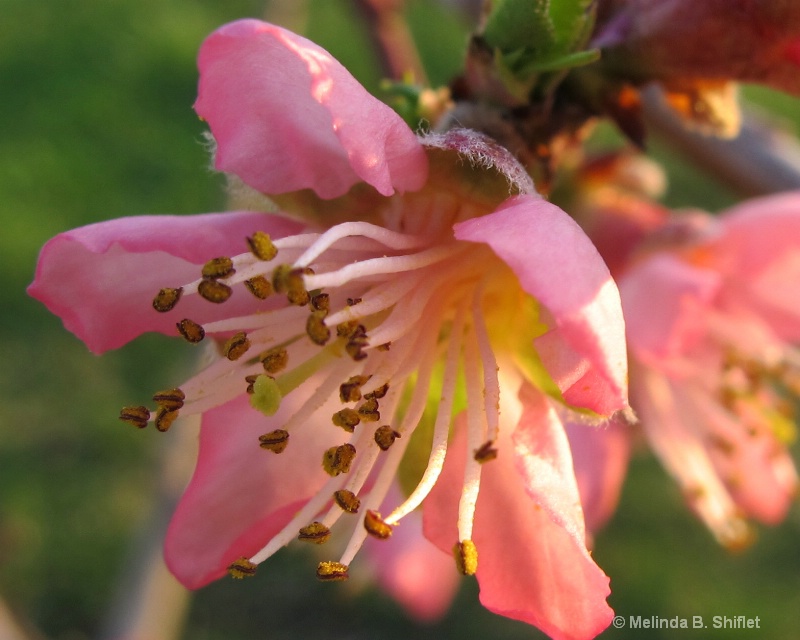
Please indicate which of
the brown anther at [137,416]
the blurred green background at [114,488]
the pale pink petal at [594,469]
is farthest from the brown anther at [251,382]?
the blurred green background at [114,488]

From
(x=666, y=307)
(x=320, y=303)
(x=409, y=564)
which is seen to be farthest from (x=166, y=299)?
(x=409, y=564)

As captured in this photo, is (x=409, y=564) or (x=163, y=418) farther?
(x=409, y=564)

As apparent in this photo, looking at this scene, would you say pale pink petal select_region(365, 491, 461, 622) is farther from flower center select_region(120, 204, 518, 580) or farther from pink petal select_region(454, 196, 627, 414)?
pink petal select_region(454, 196, 627, 414)

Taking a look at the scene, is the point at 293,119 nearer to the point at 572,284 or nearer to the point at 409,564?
the point at 572,284

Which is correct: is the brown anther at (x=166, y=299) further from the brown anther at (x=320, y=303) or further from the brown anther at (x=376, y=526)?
the brown anther at (x=376, y=526)

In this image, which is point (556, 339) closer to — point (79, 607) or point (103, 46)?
point (79, 607)

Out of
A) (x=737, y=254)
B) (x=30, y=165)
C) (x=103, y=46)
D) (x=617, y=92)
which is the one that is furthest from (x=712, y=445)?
(x=103, y=46)
